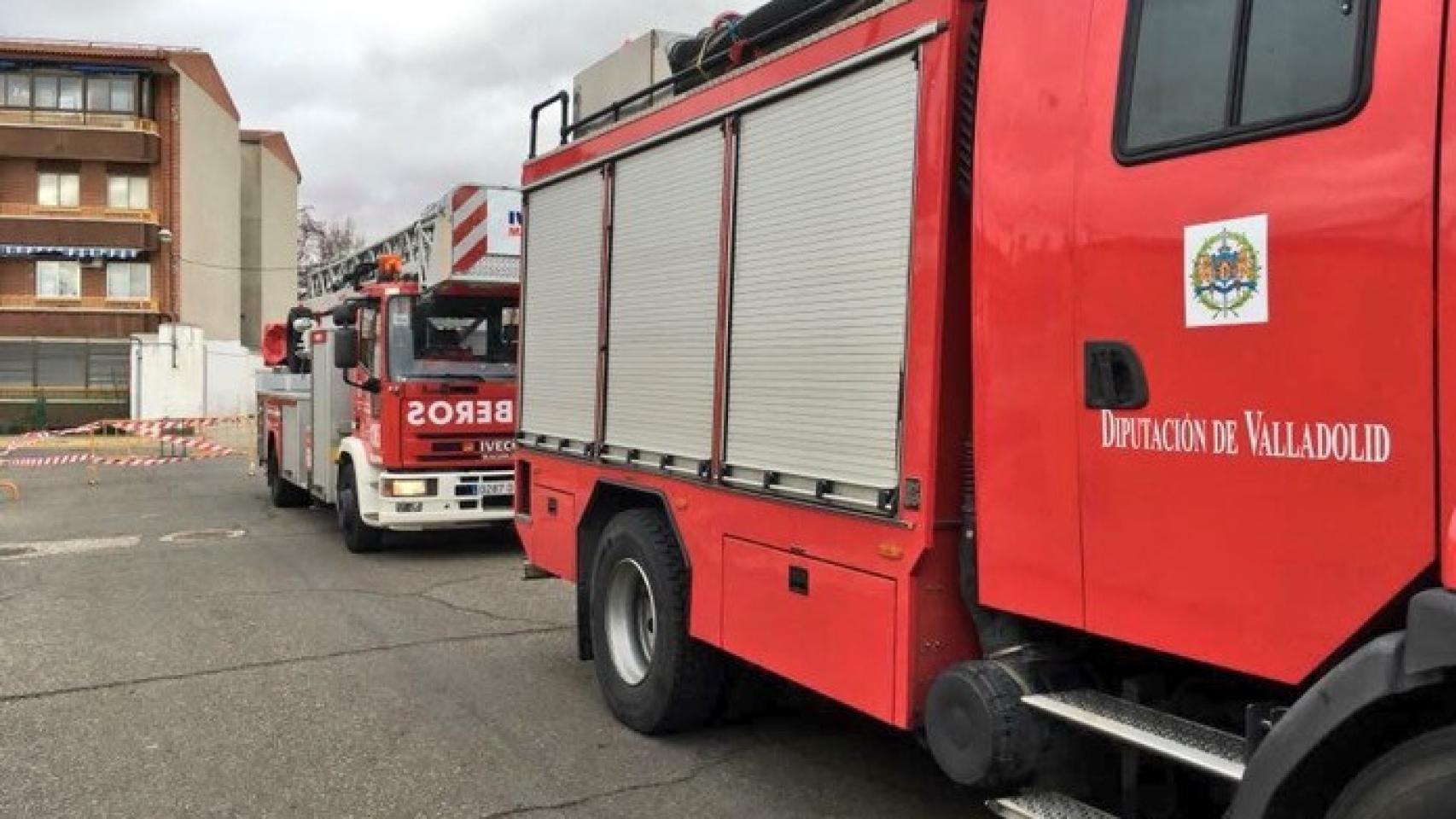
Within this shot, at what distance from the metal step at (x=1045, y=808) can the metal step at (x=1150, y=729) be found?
236mm

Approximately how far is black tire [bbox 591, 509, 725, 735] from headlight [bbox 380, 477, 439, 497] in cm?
514

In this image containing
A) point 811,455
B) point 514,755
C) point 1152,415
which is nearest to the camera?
point 1152,415

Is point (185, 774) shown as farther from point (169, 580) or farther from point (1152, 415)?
point (169, 580)

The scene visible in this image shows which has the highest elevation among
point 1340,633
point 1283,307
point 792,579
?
point 1283,307

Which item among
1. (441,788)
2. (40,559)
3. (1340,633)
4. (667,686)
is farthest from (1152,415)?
(40,559)

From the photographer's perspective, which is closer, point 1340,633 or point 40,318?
point 1340,633

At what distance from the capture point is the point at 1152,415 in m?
2.68

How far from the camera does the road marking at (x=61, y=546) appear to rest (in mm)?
11045

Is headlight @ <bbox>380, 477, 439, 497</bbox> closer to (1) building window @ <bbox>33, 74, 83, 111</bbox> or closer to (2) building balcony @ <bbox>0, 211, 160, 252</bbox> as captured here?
(2) building balcony @ <bbox>0, 211, 160, 252</bbox>

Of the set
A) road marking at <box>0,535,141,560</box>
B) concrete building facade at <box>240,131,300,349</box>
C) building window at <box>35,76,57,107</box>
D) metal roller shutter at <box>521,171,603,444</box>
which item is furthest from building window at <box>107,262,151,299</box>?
metal roller shutter at <box>521,171,603,444</box>

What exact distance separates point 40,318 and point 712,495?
41.9 m

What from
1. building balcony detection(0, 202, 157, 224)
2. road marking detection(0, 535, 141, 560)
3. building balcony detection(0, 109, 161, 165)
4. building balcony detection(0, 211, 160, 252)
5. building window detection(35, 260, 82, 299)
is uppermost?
building balcony detection(0, 109, 161, 165)

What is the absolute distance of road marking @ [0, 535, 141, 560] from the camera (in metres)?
11.0

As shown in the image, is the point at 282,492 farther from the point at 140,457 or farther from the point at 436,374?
the point at 140,457
